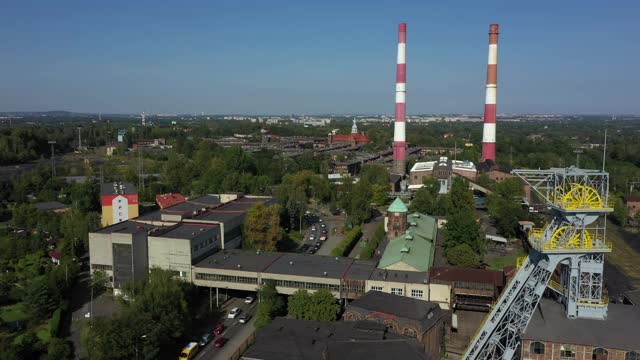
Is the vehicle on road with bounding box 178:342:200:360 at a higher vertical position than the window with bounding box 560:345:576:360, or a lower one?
lower

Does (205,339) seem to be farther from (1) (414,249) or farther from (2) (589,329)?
(2) (589,329)

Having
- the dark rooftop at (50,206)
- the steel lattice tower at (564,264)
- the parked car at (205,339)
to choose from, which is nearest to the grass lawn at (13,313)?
the parked car at (205,339)

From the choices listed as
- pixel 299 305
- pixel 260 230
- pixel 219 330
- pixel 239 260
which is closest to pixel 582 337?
pixel 299 305

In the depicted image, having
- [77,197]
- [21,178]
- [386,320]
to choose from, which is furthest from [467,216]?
[21,178]

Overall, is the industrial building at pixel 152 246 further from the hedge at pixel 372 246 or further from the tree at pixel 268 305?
the hedge at pixel 372 246

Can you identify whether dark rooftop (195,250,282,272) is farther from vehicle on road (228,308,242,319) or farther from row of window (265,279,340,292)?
vehicle on road (228,308,242,319)

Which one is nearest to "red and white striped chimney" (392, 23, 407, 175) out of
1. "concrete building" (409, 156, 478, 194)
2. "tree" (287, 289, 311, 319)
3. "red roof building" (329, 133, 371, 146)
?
"concrete building" (409, 156, 478, 194)
